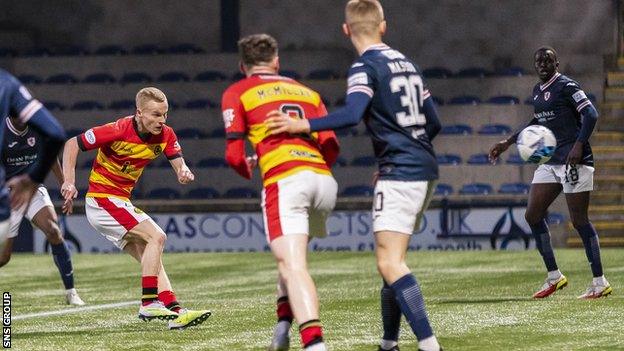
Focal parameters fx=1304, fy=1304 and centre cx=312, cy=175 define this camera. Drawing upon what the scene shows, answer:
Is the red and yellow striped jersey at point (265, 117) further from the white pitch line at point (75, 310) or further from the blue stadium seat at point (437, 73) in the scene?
the blue stadium seat at point (437, 73)

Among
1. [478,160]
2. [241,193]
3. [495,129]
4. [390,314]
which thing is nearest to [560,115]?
[390,314]

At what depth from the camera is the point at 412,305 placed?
22.9 ft

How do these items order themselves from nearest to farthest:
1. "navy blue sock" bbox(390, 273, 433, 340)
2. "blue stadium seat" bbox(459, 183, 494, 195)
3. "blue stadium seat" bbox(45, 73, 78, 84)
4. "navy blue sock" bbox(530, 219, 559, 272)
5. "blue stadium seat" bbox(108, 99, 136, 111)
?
1. "navy blue sock" bbox(390, 273, 433, 340)
2. "navy blue sock" bbox(530, 219, 559, 272)
3. "blue stadium seat" bbox(459, 183, 494, 195)
4. "blue stadium seat" bbox(108, 99, 136, 111)
5. "blue stadium seat" bbox(45, 73, 78, 84)

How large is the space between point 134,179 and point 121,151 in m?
0.38

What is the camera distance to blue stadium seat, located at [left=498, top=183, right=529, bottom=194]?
26.5 metres

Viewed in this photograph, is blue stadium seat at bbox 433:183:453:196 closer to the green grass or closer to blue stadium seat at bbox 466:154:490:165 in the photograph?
blue stadium seat at bbox 466:154:490:165

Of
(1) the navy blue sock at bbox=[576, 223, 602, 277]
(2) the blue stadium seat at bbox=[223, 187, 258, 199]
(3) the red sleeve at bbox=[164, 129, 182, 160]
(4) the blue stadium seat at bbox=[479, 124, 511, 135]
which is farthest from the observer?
(4) the blue stadium seat at bbox=[479, 124, 511, 135]

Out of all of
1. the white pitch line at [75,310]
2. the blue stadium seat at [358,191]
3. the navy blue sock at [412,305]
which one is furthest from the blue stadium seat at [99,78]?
the navy blue sock at [412,305]

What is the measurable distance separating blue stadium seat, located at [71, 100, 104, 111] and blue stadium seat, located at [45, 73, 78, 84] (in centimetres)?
94

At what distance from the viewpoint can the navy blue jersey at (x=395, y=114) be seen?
7.15 meters

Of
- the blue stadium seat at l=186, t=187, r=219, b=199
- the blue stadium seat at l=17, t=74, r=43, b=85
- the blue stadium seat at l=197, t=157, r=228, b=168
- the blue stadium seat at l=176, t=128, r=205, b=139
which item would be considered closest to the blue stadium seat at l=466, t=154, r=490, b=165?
the blue stadium seat at l=197, t=157, r=228, b=168

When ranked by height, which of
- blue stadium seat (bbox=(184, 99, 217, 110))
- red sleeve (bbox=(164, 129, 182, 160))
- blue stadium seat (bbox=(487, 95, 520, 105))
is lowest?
red sleeve (bbox=(164, 129, 182, 160))

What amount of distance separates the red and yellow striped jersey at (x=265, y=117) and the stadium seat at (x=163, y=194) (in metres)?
20.6

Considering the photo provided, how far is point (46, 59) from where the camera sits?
101 ft
